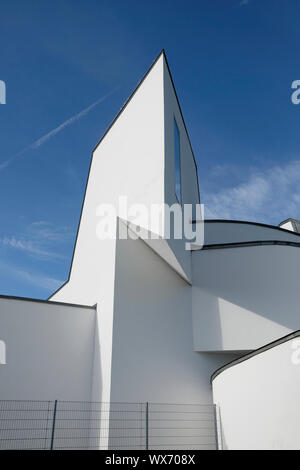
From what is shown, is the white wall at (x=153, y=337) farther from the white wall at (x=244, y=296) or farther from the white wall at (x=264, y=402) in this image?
the white wall at (x=264, y=402)

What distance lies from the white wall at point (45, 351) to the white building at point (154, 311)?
0.07ft

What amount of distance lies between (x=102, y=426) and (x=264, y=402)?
3.20m

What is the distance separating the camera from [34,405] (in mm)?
6719

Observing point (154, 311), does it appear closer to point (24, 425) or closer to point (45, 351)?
point (45, 351)

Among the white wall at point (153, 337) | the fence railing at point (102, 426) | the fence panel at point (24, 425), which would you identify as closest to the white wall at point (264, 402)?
the fence railing at point (102, 426)

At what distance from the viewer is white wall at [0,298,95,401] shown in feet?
22.4

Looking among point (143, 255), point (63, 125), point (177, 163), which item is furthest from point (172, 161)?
point (63, 125)

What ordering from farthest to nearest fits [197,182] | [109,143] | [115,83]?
1. [197,182]
2. [109,143]
3. [115,83]

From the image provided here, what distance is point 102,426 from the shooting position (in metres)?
6.60

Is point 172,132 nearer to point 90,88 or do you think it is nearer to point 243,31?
point 90,88

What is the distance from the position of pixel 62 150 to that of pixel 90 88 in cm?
175

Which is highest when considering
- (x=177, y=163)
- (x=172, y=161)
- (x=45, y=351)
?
(x=177, y=163)

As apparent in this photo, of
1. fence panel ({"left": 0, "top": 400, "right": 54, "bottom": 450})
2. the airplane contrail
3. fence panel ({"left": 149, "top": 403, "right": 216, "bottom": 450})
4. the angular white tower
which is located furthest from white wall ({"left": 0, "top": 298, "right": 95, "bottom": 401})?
the airplane contrail
